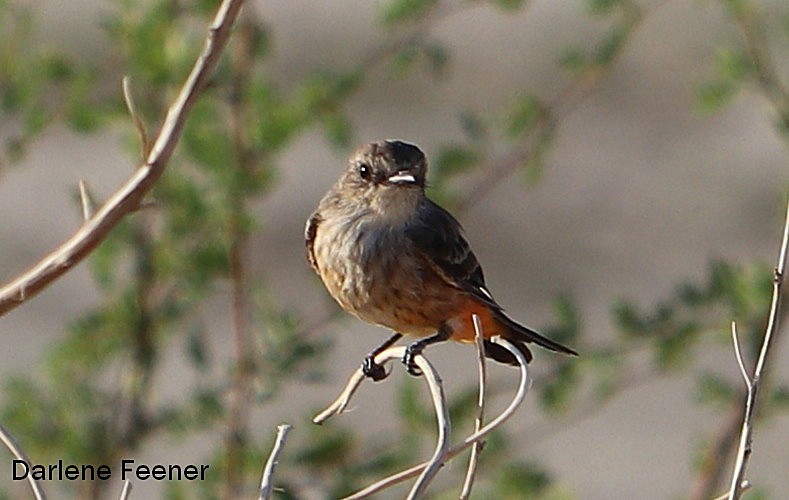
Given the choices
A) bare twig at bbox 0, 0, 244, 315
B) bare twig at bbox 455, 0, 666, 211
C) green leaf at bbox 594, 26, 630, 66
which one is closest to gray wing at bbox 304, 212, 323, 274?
bare twig at bbox 455, 0, 666, 211

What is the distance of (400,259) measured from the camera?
4891mm

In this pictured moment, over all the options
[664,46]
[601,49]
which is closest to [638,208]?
[664,46]

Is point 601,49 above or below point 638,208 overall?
below

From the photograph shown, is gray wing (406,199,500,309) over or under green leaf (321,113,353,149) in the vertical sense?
under

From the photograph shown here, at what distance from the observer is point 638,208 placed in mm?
11656

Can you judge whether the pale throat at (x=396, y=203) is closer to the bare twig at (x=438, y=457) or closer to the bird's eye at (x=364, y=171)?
the bird's eye at (x=364, y=171)

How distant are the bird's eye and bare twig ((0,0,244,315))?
2378 millimetres

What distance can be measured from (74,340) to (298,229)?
15.5ft

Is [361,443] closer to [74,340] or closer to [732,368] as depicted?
[74,340]

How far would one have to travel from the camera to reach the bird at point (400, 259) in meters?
4.80

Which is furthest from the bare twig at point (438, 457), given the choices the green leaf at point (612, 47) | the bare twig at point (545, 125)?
the green leaf at point (612, 47)

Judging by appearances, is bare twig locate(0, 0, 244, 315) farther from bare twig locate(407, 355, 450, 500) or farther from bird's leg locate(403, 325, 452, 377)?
bird's leg locate(403, 325, 452, 377)

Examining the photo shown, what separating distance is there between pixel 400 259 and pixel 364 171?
0.31m

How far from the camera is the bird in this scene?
480 cm
